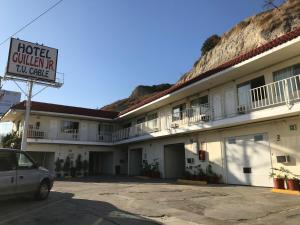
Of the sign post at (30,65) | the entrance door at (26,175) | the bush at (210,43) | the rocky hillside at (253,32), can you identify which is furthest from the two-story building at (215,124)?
the bush at (210,43)

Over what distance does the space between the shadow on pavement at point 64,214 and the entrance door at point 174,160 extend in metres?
12.7

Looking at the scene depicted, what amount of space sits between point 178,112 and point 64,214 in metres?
13.9

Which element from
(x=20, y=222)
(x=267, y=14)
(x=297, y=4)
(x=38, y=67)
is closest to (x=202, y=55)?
(x=267, y=14)

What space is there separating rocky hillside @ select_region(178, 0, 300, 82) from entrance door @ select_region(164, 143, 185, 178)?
1882cm

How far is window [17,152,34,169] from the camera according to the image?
8.88m

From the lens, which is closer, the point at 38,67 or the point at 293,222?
the point at 293,222

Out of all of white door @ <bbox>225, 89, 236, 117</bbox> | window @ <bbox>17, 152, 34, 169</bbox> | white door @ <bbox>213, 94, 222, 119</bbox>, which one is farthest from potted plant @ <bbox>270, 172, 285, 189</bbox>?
window @ <bbox>17, 152, 34, 169</bbox>

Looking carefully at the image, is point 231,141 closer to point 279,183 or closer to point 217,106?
point 217,106

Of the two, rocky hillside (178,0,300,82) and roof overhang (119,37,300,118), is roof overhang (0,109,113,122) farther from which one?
rocky hillside (178,0,300,82)

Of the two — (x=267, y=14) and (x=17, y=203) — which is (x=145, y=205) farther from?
(x=267, y=14)

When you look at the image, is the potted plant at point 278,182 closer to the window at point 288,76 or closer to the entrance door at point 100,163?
the window at point 288,76

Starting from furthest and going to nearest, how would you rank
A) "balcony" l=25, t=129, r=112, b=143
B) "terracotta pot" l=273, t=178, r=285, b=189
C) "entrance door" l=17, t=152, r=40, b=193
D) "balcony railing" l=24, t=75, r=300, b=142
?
"balcony" l=25, t=129, r=112, b=143 → "balcony railing" l=24, t=75, r=300, b=142 → "terracotta pot" l=273, t=178, r=285, b=189 → "entrance door" l=17, t=152, r=40, b=193

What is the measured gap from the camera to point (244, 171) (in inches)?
583

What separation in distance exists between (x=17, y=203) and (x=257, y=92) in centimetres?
1152
